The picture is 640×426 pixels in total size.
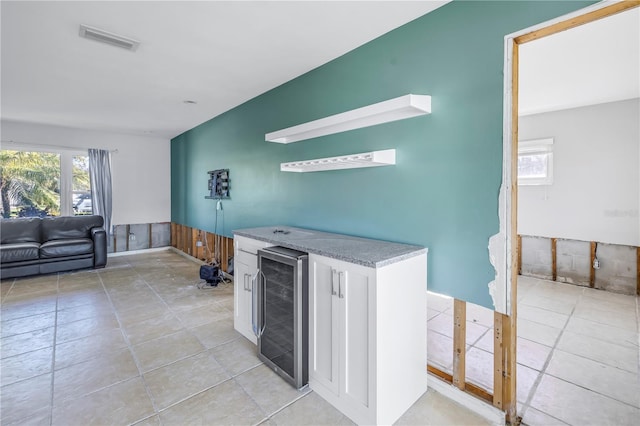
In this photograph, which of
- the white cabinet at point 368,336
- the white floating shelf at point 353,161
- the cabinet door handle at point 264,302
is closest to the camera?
Result: the white cabinet at point 368,336

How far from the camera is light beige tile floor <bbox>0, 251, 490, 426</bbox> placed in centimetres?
182

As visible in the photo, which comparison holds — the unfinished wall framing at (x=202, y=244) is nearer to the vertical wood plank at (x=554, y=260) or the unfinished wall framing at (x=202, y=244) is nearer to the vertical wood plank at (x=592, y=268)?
the vertical wood plank at (x=554, y=260)

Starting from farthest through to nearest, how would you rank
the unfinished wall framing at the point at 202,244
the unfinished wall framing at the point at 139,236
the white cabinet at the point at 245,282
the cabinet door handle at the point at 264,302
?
the unfinished wall framing at the point at 139,236
the unfinished wall framing at the point at 202,244
the white cabinet at the point at 245,282
the cabinet door handle at the point at 264,302

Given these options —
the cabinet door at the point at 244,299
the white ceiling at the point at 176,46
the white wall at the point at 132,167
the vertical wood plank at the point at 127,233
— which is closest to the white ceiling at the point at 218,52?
the white ceiling at the point at 176,46

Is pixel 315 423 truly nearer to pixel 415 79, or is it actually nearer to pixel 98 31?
pixel 415 79

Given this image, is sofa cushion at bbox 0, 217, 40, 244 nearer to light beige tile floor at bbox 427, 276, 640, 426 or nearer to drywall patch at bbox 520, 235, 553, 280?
light beige tile floor at bbox 427, 276, 640, 426

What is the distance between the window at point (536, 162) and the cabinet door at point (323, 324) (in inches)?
175

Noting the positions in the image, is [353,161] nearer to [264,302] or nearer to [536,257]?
[264,302]

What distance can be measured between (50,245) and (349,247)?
211 inches

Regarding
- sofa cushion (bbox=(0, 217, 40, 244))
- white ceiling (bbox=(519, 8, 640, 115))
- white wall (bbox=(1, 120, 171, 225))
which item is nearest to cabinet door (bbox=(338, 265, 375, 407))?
white ceiling (bbox=(519, 8, 640, 115))

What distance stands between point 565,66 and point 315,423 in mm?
3770

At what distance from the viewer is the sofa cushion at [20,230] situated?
4.75 metres

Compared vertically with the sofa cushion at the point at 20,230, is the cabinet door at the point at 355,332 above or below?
below

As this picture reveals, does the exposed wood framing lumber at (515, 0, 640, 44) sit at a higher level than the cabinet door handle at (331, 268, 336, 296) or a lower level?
higher
